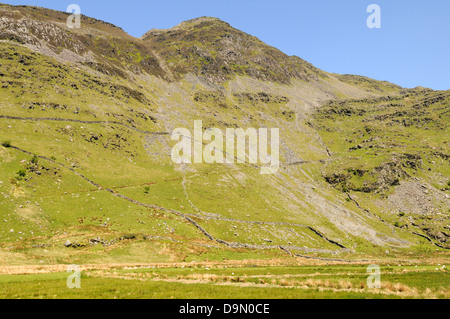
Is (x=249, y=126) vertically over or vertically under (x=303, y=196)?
over

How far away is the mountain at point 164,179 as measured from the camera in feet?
175

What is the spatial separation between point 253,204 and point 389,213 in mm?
57447

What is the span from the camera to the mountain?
53.4 meters

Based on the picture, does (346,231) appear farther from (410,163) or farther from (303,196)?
(410,163)

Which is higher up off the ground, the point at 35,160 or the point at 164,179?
the point at 35,160

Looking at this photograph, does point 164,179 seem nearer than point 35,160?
No

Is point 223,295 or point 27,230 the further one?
point 27,230

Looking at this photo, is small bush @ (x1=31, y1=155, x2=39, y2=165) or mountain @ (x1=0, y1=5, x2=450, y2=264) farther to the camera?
small bush @ (x1=31, y1=155, x2=39, y2=165)

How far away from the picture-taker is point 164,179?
89062mm

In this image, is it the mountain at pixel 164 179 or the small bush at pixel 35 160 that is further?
the small bush at pixel 35 160
